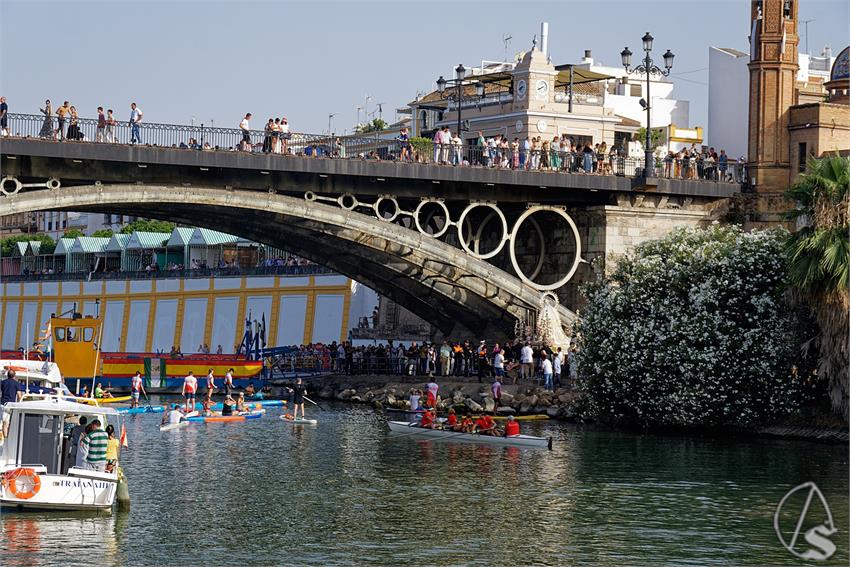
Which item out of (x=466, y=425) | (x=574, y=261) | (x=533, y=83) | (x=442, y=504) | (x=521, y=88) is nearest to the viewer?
(x=442, y=504)

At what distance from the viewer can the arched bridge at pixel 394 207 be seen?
49906mm

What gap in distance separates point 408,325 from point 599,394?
33248 millimetres

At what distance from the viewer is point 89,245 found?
119625 mm

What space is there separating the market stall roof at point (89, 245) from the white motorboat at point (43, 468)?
87928 mm

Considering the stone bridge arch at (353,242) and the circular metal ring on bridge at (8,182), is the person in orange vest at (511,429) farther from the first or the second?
the circular metal ring on bridge at (8,182)

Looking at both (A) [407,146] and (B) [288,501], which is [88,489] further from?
(A) [407,146]

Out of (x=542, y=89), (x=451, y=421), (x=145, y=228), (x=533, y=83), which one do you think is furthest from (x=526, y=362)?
(x=145, y=228)

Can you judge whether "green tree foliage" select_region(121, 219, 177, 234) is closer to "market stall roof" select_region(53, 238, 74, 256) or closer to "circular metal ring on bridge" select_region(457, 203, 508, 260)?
"market stall roof" select_region(53, 238, 74, 256)

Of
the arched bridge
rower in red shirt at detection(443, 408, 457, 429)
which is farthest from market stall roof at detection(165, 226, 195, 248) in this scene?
rower in red shirt at detection(443, 408, 457, 429)

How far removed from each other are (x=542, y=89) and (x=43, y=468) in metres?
54.2

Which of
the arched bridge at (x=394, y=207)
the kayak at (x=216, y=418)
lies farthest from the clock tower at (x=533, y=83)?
the kayak at (x=216, y=418)

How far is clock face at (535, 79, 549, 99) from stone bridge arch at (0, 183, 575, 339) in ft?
65.2

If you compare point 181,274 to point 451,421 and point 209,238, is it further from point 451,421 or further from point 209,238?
point 451,421

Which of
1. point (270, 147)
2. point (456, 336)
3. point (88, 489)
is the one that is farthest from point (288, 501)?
point (456, 336)
